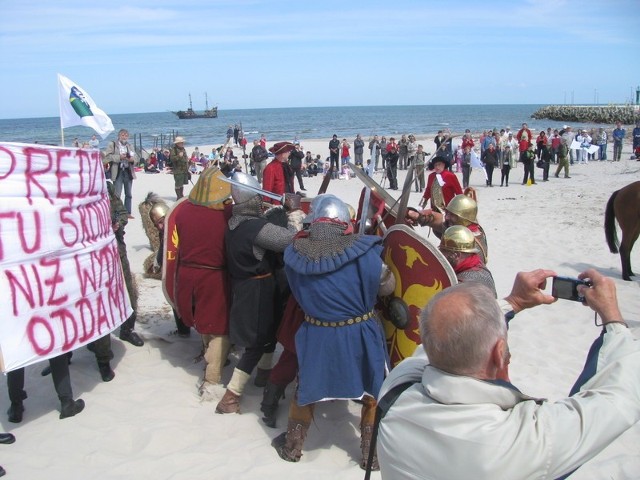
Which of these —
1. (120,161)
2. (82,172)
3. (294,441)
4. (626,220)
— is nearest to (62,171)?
(82,172)

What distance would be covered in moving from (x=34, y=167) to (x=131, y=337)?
213 centimetres

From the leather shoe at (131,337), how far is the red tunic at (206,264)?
1.20 meters

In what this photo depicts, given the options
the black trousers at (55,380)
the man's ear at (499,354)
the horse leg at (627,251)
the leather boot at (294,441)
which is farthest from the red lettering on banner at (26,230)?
the horse leg at (627,251)

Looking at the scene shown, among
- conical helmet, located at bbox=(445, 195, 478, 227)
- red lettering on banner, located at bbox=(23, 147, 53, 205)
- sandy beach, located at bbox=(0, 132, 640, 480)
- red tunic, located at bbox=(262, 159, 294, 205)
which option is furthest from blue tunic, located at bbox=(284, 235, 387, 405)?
red tunic, located at bbox=(262, 159, 294, 205)

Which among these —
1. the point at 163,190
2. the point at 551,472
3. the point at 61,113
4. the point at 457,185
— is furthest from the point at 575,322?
the point at 163,190

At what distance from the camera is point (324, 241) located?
130 inches

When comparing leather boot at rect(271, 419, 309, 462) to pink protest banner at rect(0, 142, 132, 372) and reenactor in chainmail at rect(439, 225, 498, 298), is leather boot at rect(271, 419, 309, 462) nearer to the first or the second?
reenactor in chainmail at rect(439, 225, 498, 298)

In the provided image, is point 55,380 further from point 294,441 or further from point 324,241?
point 324,241

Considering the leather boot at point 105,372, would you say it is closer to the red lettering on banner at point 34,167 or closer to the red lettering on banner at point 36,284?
the red lettering on banner at point 36,284

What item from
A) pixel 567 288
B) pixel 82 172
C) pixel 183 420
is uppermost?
pixel 82 172

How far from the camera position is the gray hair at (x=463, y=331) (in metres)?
1.49

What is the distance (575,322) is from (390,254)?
10.6 feet

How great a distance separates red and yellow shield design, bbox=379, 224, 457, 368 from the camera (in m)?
3.19

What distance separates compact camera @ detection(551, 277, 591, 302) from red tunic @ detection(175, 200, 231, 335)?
284 centimetres
